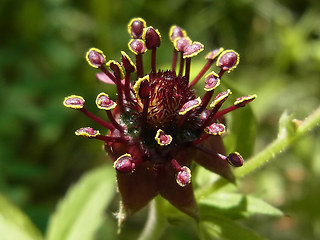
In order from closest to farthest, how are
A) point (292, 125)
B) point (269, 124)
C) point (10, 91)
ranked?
point (292, 125) < point (10, 91) < point (269, 124)

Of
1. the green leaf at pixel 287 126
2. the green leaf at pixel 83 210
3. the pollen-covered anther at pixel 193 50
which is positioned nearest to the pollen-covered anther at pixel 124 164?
the pollen-covered anther at pixel 193 50

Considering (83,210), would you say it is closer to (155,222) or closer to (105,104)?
(155,222)

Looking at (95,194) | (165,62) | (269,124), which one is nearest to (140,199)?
(95,194)

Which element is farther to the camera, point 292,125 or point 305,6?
point 305,6

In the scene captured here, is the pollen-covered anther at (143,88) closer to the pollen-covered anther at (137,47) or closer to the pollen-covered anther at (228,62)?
the pollen-covered anther at (137,47)

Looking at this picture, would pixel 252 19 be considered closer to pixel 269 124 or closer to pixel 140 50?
pixel 269 124

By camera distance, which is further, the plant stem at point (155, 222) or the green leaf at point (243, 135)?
the green leaf at point (243, 135)
